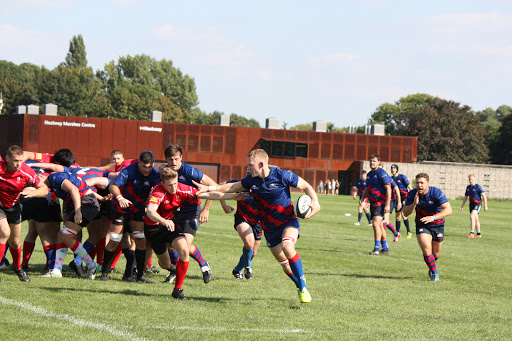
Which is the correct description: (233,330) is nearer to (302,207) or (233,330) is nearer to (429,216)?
(302,207)

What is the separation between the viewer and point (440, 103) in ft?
294

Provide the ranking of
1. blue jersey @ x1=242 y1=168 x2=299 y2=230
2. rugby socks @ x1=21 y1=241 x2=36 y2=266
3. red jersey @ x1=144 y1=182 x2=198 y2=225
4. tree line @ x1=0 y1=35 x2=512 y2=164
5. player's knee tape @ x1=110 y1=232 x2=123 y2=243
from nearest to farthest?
red jersey @ x1=144 y1=182 x2=198 y2=225
blue jersey @ x1=242 y1=168 x2=299 y2=230
player's knee tape @ x1=110 y1=232 x2=123 y2=243
rugby socks @ x1=21 y1=241 x2=36 y2=266
tree line @ x1=0 y1=35 x2=512 y2=164

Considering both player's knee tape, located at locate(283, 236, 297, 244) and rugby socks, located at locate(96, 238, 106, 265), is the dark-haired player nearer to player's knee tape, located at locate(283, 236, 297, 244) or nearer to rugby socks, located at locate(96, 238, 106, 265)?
rugby socks, located at locate(96, 238, 106, 265)

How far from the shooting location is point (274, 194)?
30.5 ft

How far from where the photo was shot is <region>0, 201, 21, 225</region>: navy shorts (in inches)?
389

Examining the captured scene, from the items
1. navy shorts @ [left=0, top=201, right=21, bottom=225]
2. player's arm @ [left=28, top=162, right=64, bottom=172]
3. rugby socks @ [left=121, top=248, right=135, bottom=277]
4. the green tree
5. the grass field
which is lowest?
the grass field

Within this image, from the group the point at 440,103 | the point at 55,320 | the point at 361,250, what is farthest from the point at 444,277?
the point at 440,103

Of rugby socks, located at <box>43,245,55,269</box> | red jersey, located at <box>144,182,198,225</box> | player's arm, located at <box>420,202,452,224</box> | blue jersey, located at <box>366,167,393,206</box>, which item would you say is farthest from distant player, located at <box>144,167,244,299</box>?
blue jersey, located at <box>366,167,393,206</box>

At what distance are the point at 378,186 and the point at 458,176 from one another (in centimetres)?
5896

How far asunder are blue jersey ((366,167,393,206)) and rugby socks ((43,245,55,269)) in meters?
7.98

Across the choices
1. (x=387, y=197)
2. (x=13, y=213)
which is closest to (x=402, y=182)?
(x=387, y=197)

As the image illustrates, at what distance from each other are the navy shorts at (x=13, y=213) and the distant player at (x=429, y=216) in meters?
6.89

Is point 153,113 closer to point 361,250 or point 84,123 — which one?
point 84,123

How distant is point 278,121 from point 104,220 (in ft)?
215
